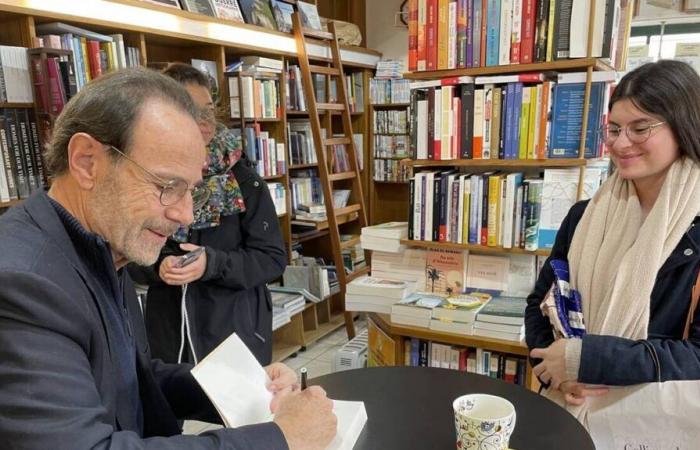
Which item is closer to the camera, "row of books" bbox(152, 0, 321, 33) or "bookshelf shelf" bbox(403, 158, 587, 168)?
"bookshelf shelf" bbox(403, 158, 587, 168)

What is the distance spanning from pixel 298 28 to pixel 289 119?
2.27 feet

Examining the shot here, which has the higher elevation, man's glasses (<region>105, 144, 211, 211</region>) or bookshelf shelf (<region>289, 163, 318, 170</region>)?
man's glasses (<region>105, 144, 211, 211</region>)

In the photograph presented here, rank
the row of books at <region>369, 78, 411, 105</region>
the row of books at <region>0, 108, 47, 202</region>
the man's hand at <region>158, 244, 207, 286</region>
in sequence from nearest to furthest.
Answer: the man's hand at <region>158, 244, 207, 286</region>
the row of books at <region>0, 108, 47, 202</region>
the row of books at <region>369, 78, 411, 105</region>

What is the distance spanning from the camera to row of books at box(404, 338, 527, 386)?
2.11 m

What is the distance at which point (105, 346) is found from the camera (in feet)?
2.66

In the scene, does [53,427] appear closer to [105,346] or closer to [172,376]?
[105,346]

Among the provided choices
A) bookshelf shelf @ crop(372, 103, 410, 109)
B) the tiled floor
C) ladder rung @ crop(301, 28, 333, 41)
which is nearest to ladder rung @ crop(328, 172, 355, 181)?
bookshelf shelf @ crop(372, 103, 410, 109)

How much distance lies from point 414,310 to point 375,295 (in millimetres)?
202

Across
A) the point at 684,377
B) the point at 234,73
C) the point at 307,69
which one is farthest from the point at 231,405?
the point at 307,69

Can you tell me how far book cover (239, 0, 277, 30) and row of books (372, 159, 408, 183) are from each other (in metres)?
1.67

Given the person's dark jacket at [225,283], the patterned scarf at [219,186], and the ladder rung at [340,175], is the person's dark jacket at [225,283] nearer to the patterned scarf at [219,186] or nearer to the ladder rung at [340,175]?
the patterned scarf at [219,186]

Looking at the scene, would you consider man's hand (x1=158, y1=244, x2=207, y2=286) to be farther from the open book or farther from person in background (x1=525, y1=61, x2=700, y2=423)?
person in background (x1=525, y1=61, x2=700, y2=423)

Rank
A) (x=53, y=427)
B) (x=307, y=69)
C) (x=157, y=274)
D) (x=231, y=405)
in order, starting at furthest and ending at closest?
(x=307, y=69) < (x=157, y=274) < (x=231, y=405) < (x=53, y=427)

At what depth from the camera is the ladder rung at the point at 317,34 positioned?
3.94 meters
